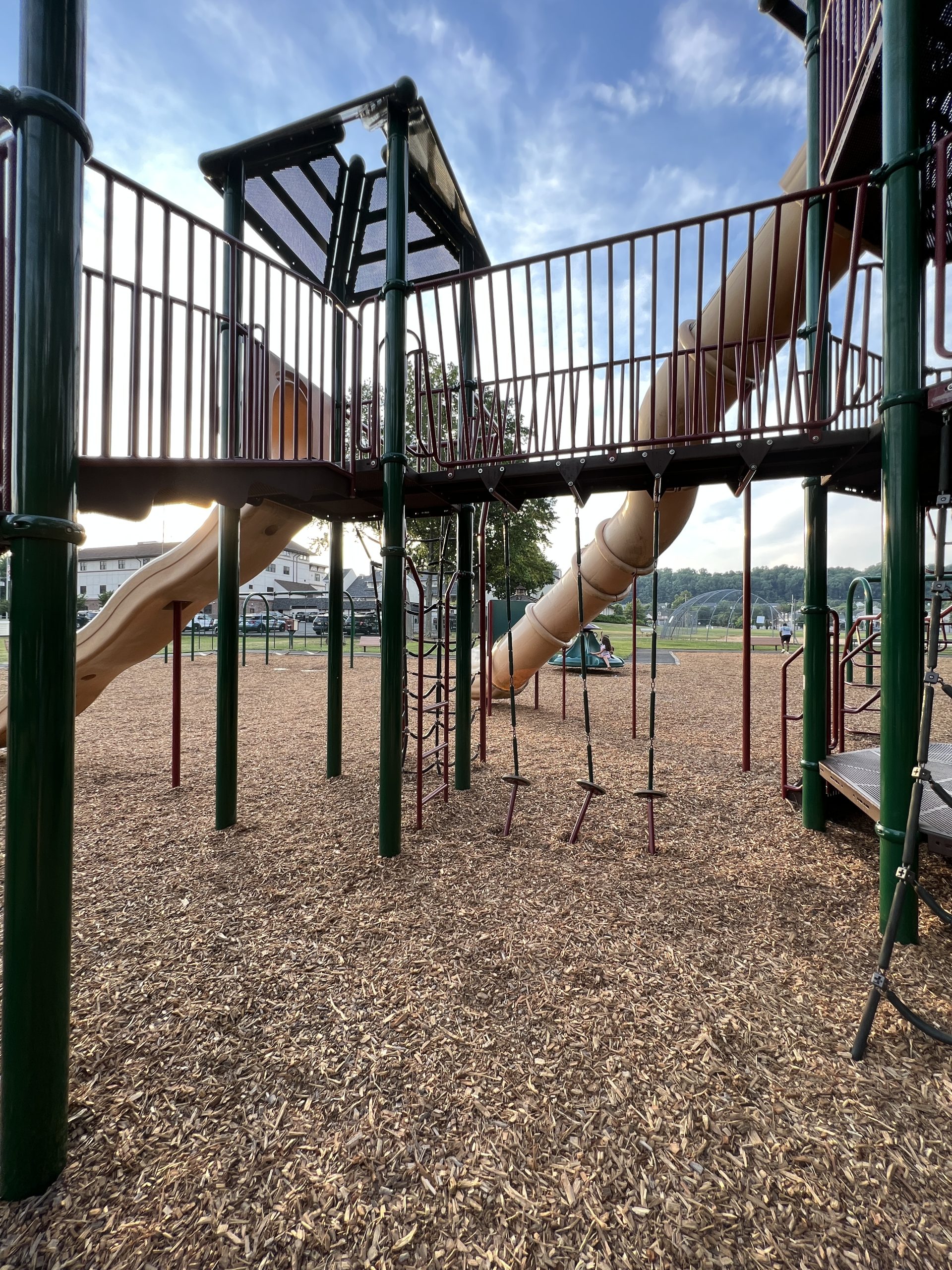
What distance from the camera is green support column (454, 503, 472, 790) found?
4.68 m

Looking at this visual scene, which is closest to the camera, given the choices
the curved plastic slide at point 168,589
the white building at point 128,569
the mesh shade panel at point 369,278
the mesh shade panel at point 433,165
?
the mesh shade panel at point 433,165

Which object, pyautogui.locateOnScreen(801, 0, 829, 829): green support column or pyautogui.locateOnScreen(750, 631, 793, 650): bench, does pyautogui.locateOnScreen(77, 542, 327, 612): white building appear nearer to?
pyautogui.locateOnScreen(750, 631, 793, 650): bench

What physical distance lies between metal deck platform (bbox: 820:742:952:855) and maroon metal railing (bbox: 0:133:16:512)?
3639mm

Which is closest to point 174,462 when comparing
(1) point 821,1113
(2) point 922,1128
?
(1) point 821,1113

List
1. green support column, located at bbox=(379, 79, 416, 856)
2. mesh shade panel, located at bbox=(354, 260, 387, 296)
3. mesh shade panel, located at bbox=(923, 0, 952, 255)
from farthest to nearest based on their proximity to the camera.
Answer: mesh shade panel, located at bbox=(354, 260, 387, 296) → green support column, located at bbox=(379, 79, 416, 856) → mesh shade panel, located at bbox=(923, 0, 952, 255)

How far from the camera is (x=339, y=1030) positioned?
195 centimetres

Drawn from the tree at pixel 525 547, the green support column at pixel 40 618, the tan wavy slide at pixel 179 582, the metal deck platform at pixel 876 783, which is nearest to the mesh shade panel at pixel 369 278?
the tan wavy slide at pixel 179 582

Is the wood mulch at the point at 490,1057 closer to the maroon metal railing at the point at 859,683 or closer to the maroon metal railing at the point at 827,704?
the maroon metal railing at the point at 827,704

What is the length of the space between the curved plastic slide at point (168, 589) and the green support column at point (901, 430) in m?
3.98

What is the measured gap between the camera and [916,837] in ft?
6.86

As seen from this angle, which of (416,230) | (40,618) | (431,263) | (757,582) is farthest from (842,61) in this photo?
(757,582)

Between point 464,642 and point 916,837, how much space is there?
3306mm

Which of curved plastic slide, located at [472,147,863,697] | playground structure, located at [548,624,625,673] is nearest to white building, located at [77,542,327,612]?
playground structure, located at [548,624,625,673]

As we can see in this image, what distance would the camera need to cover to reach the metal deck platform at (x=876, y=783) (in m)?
2.40
